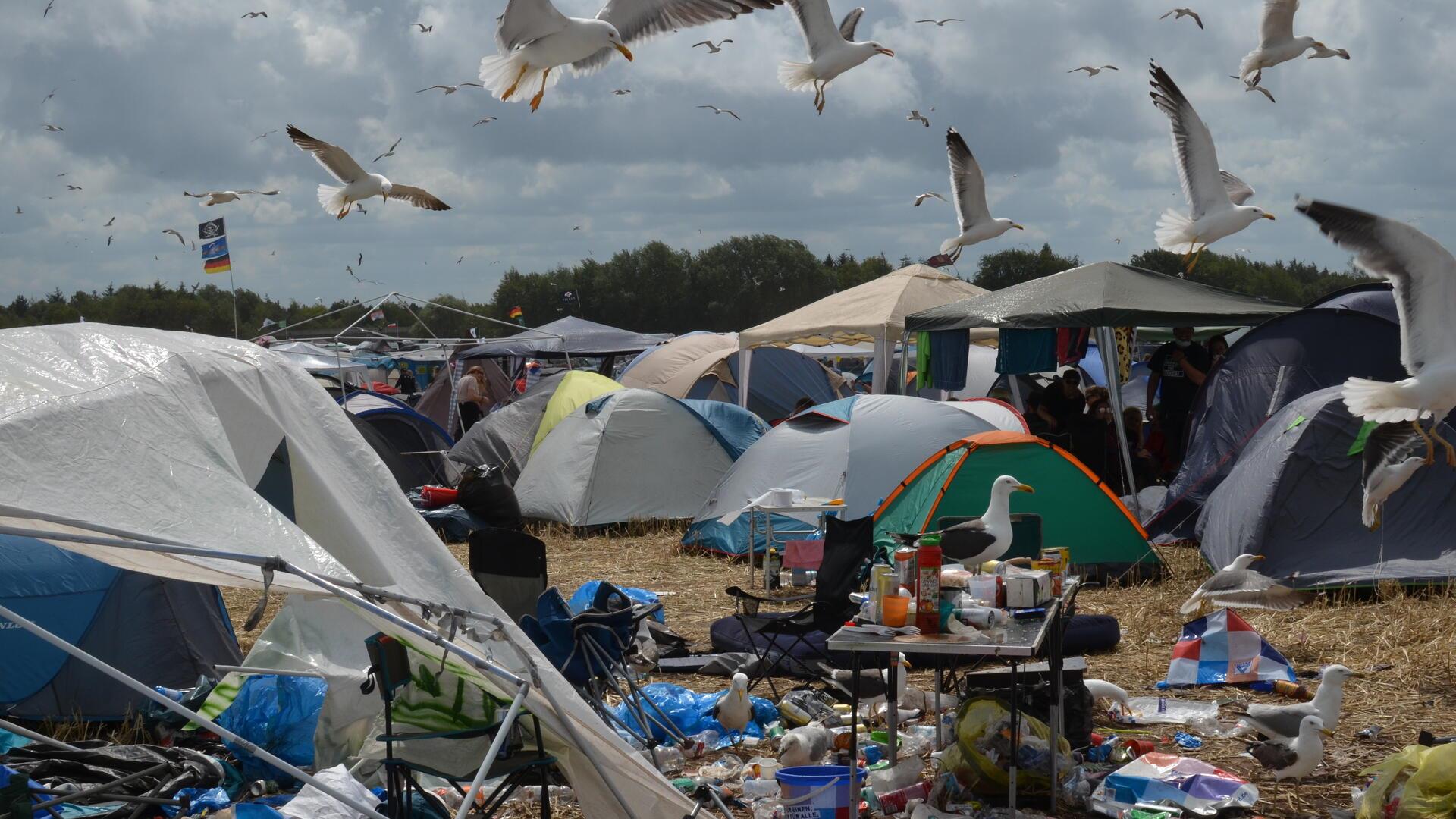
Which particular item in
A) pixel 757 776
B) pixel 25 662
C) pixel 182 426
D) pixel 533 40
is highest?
pixel 533 40

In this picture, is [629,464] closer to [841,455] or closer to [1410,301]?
[841,455]

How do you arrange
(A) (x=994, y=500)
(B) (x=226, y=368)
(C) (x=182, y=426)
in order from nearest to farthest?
(C) (x=182, y=426) < (B) (x=226, y=368) < (A) (x=994, y=500)

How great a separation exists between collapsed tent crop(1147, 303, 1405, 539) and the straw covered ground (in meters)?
0.52

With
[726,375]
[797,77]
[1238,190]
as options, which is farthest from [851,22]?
[726,375]

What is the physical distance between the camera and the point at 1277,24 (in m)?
9.30

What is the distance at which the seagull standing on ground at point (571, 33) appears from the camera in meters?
7.23

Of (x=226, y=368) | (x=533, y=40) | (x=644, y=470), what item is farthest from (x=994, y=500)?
(x=644, y=470)

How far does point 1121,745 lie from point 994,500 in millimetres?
1138

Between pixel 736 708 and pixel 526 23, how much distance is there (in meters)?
3.98

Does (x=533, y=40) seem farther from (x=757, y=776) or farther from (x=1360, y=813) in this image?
(x=1360, y=813)

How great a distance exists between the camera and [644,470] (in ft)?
41.7

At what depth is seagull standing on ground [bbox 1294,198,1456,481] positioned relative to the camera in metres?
Result: 6.50

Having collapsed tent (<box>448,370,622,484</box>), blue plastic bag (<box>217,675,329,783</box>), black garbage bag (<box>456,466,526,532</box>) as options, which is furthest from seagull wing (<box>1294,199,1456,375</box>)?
collapsed tent (<box>448,370,622,484</box>)

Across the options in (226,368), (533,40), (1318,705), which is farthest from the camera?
(533,40)
